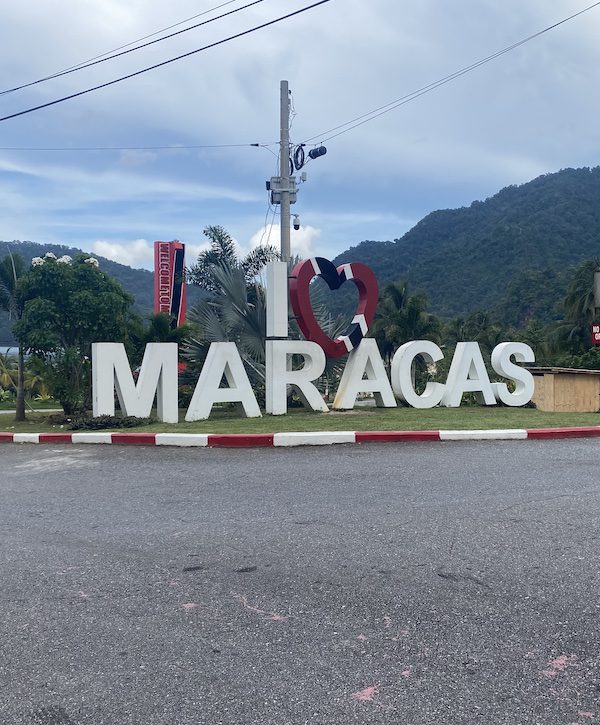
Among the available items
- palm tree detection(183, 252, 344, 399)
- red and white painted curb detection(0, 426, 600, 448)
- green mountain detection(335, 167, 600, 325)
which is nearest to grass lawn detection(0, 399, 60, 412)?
palm tree detection(183, 252, 344, 399)

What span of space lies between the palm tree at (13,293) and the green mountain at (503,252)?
39.6 meters

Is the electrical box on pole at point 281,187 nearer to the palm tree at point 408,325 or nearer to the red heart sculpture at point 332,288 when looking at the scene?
the red heart sculpture at point 332,288

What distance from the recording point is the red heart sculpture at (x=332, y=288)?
1309 cm

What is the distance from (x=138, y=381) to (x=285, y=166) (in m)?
9.58

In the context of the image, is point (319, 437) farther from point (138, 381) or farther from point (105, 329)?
point (105, 329)

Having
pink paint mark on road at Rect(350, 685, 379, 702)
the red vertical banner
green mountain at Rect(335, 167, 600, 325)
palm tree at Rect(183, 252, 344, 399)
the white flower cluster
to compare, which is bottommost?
pink paint mark on road at Rect(350, 685, 379, 702)

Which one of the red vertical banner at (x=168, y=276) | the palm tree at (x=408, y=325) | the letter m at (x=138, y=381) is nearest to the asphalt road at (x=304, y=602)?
the letter m at (x=138, y=381)

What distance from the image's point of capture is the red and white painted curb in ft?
28.8

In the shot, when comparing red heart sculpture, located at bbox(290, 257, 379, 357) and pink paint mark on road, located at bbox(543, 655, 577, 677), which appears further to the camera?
red heart sculpture, located at bbox(290, 257, 379, 357)

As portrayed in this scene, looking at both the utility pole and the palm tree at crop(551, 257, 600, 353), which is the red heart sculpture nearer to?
the utility pole

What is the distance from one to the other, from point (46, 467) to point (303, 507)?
377 cm

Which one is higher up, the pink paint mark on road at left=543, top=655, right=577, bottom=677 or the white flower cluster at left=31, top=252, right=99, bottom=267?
the white flower cluster at left=31, top=252, right=99, bottom=267

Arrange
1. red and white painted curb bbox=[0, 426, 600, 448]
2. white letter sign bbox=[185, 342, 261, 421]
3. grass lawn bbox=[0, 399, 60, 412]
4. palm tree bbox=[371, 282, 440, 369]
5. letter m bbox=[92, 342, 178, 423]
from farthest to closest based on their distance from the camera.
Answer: palm tree bbox=[371, 282, 440, 369], grass lawn bbox=[0, 399, 60, 412], white letter sign bbox=[185, 342, 261, 421], letter m bbox=[92, 342, 178, 423], red and white painted curb bbox=[0, 426, 600, 448]

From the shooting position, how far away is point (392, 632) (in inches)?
121
